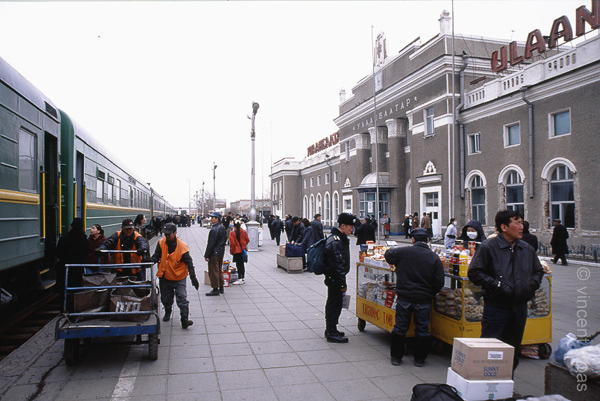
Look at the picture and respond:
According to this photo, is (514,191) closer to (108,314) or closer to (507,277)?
(507,277)

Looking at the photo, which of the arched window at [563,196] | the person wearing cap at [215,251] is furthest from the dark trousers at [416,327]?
the arched window at [563,196]

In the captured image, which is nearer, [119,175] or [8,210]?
[8,210]

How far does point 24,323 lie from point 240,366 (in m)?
Answer: 4.67

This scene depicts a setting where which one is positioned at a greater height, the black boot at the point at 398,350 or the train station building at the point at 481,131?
the train station building at the point at 481,131

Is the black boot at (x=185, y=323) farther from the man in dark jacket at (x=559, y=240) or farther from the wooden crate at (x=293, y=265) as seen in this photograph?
the man in dark jacket at (x=559, y=240)

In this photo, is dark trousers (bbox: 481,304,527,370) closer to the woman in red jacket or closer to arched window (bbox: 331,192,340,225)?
the woman in red jacket

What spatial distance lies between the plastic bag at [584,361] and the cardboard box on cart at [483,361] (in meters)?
0.48

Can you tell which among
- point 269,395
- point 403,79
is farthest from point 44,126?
point 403,79

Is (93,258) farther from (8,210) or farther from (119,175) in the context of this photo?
(119,175)

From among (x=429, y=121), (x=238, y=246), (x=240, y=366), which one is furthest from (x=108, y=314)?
(x=429, y=121)

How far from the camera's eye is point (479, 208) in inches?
1003

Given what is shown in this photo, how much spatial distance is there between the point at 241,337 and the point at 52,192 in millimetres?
4687

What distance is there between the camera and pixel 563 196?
19.7 meters

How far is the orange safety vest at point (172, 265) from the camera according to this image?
7.08 meters
